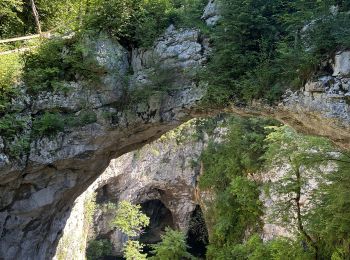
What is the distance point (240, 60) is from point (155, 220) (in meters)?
17.2

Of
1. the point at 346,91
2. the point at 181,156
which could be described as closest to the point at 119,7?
the point at 346,91

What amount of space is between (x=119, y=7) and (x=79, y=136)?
3150 millimetres

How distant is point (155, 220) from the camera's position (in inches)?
925

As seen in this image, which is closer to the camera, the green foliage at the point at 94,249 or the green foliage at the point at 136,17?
the green foliage at the point at 136,17

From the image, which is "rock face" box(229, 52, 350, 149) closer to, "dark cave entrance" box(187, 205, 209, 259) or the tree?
the tree

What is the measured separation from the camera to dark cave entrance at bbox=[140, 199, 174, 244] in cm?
2272

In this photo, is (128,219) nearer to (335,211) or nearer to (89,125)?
(89,125)

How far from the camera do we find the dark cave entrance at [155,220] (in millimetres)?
22719

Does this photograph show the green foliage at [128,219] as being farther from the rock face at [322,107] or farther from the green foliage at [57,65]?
the rock face at [322,107]

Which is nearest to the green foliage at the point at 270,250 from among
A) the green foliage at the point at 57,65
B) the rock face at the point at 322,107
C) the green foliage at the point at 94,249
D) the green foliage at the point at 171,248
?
the green foliage at the point at 171,248

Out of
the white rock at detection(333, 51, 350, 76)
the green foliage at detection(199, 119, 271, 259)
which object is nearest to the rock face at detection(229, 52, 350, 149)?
the white rock at detection(333, 51, 350, 76)

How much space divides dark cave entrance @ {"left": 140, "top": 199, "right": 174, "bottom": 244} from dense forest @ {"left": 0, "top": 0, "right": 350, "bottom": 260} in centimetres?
1193

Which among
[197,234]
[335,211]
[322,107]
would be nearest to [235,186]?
[335,211]

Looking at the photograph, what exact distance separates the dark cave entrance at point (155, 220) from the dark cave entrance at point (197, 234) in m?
2.12
